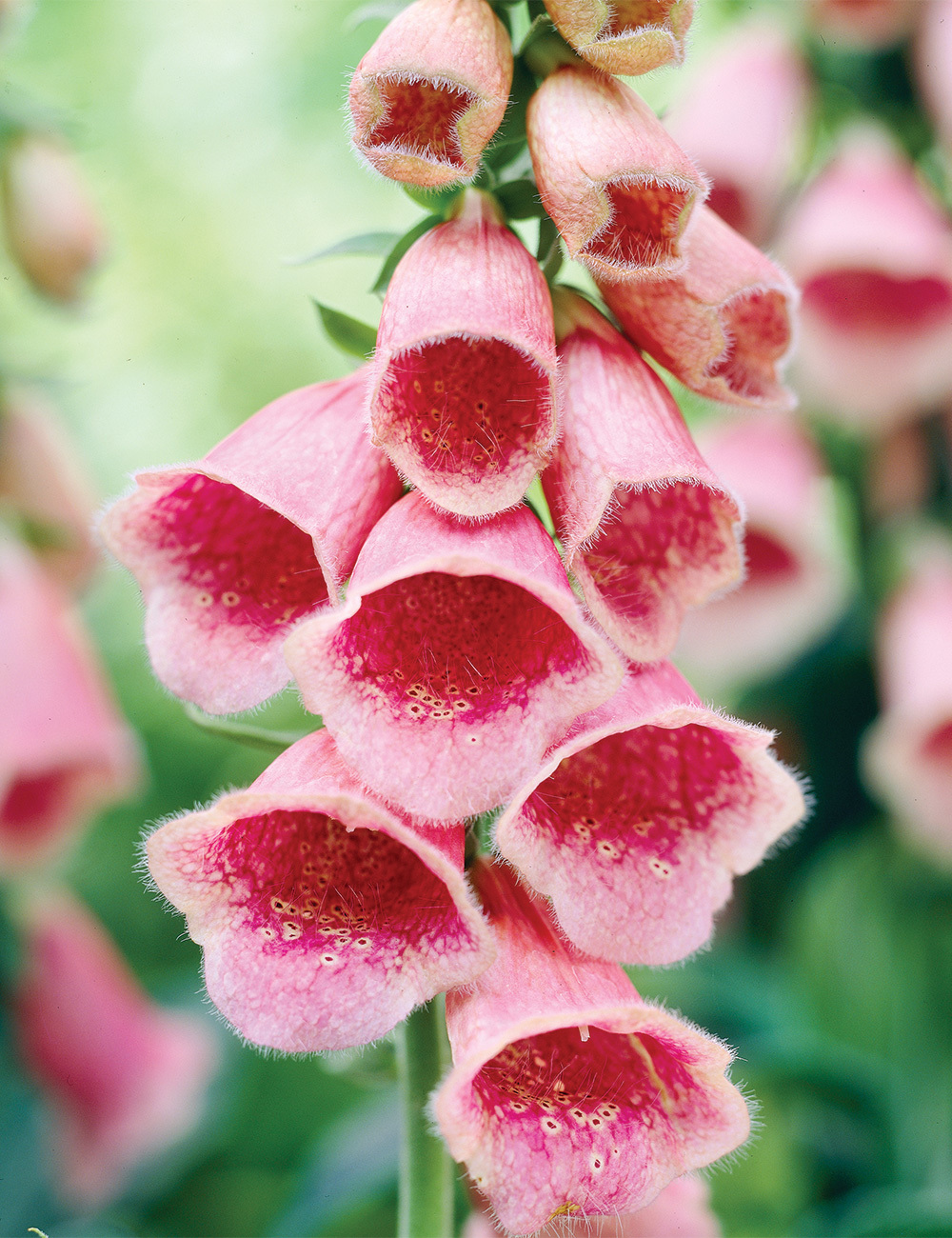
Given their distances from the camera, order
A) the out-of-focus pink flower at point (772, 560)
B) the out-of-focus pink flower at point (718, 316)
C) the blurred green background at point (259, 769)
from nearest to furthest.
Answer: the out-of-focus pink flower at point (718, 316) → the blurred green background at point (259, 769) → the out-of-focus pink flower at point (772, 560)

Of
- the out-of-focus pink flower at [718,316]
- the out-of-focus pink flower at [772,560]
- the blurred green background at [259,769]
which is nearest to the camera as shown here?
the out-of-focus pink flower at [718,316]

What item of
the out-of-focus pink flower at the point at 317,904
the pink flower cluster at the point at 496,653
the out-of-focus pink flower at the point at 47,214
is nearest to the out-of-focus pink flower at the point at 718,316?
the pink flower cluster at the point at 496,653

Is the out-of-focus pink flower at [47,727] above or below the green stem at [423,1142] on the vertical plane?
below

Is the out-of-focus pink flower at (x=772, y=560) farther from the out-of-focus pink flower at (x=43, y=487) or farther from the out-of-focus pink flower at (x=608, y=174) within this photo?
the out-of-focus pink flower at (x=608, y=174)

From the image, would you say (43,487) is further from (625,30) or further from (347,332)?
(625,30)

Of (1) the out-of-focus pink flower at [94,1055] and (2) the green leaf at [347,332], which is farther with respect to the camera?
(1) the out-of-focus pink flower at [94,1055]

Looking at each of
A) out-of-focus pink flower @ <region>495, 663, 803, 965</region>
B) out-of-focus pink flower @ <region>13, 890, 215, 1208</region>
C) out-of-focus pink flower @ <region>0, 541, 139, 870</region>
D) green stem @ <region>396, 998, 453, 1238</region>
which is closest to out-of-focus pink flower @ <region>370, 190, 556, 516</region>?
out-of-focus pink flower @ <region>495, 663, 803, 965</region>

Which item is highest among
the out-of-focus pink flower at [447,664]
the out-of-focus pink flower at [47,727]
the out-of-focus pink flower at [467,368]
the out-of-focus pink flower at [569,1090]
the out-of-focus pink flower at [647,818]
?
the out-of-focus pink flower at [467,368]
